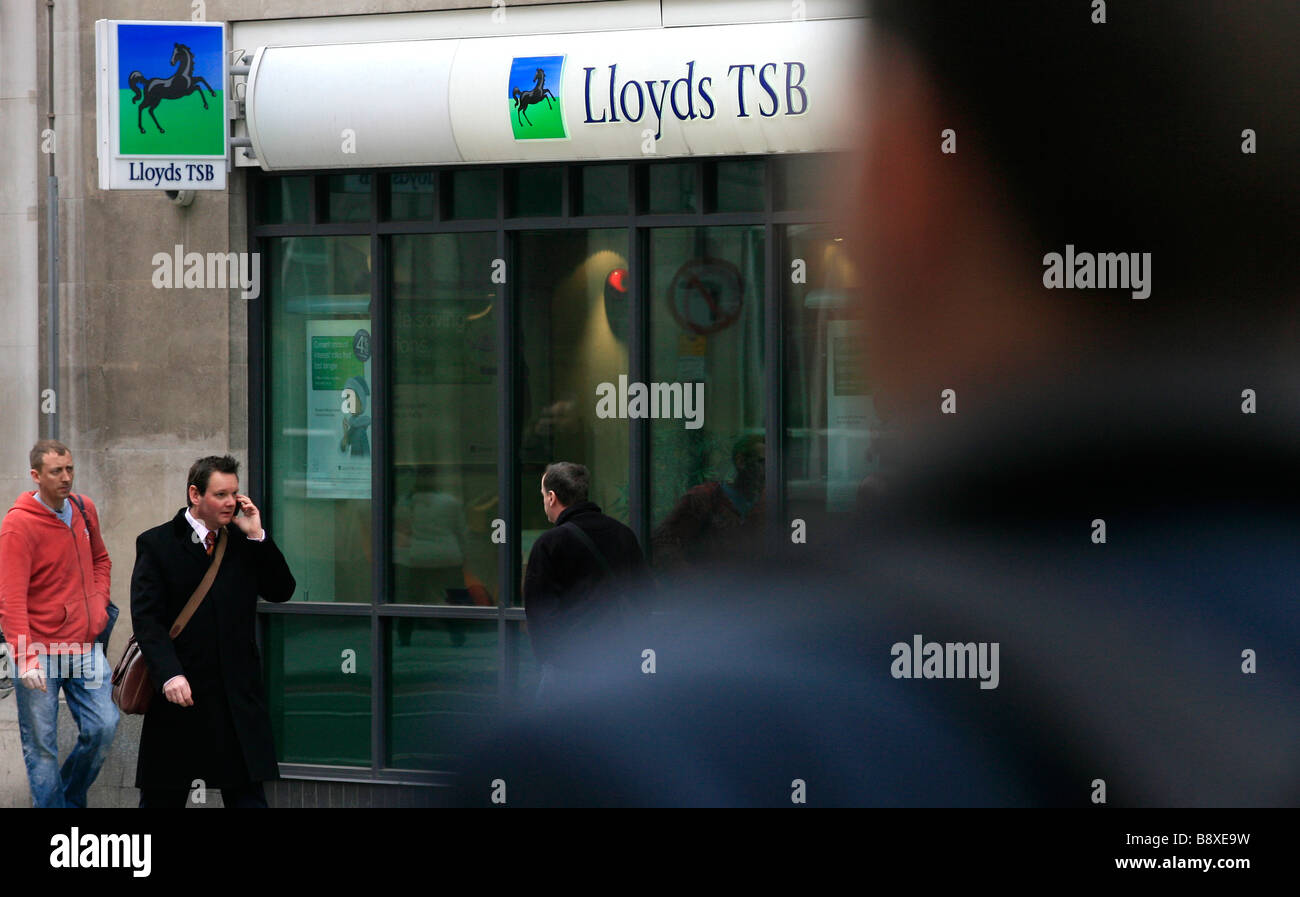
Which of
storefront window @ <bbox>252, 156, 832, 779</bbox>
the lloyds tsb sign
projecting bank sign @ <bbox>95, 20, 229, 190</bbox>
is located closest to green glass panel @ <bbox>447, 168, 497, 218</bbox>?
storefront window @ <bbox>252, 156, 832, 779</bbox>

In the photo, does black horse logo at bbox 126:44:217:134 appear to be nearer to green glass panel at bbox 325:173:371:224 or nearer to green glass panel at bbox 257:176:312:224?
green glass panel at bbox 257:176:312:224

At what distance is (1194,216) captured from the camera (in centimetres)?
252

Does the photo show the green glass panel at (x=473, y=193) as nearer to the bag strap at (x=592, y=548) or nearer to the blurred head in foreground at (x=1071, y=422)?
the bag strap at (x=592, y=548)

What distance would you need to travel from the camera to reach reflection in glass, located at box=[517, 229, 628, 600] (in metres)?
9.14

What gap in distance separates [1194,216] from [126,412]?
8.19m

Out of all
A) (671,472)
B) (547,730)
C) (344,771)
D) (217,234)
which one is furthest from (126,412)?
(547,730)

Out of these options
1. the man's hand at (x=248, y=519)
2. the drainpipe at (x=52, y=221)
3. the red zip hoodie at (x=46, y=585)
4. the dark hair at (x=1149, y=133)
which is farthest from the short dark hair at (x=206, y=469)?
the dark hair at (x=1149, y=133)

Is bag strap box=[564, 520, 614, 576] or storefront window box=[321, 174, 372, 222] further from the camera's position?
storefront window box=[321, 174, 372, 222]

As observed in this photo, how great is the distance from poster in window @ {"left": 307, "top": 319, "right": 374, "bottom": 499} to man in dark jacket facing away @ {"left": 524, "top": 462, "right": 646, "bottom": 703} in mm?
2702

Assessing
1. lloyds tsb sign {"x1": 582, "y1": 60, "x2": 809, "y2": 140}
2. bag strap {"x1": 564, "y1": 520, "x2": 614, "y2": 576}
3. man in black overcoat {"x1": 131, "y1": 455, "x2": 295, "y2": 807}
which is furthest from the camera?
lloyds tsb sign {"x1": 582, "y1": 60, "x2": 809, "y2": 140}

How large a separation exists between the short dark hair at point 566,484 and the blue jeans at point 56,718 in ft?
7.81

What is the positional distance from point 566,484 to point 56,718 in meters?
2.76

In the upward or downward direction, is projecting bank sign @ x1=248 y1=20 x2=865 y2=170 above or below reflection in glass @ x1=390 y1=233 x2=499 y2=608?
above

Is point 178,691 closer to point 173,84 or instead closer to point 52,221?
point 173,84
